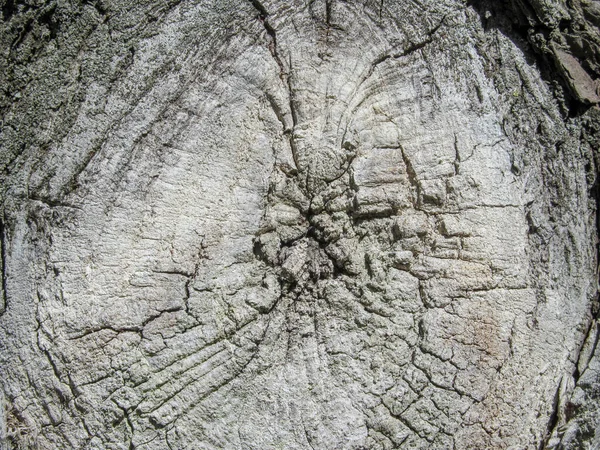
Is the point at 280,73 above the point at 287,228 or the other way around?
above

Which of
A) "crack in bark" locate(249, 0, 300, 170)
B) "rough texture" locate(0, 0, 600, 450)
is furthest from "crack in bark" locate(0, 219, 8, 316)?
"crack in bark" locate(249, 0, 300, 170)

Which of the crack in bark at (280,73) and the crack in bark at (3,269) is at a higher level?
the crack in bark at (280,73)

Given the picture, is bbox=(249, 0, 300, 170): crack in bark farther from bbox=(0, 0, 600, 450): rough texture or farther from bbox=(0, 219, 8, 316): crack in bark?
bbox=(0, 219, 8, 316): crack in bark

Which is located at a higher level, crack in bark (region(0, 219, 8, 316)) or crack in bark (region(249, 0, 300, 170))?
crack in bark (region(249, 0, 300, 170))

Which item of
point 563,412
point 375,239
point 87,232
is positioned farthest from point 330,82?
point 563,412

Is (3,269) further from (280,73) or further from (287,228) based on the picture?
(280,73)

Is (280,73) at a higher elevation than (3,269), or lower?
higher

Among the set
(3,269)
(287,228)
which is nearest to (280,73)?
(287,228)

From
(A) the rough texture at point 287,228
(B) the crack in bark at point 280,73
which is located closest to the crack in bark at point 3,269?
(A) the rough texture at point 287,228

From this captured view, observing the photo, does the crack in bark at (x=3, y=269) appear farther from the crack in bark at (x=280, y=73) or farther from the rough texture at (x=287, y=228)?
the crack in bark at (x=280, y=73)
